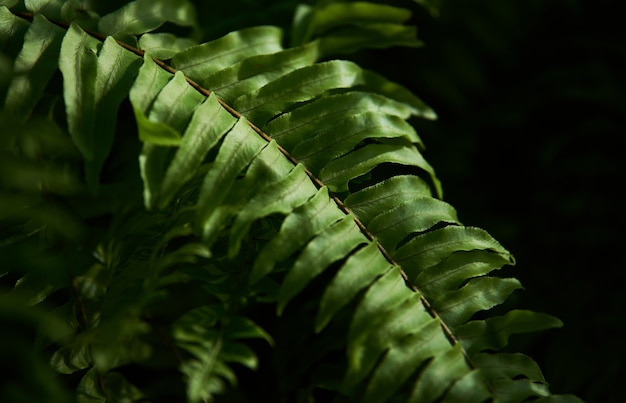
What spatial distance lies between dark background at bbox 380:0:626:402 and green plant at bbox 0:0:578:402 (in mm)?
757

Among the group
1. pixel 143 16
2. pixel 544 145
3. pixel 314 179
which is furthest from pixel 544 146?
pixel 143 16

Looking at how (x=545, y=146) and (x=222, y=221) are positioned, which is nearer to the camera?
(x=222, y=221)

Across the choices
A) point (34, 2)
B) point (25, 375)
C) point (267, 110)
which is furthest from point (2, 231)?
point (267, 110)

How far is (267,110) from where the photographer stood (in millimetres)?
1075

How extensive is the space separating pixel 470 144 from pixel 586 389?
755mm

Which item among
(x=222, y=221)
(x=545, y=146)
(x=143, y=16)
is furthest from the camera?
(x=545, y=146)

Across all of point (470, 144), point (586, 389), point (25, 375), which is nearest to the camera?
point (25, 375)

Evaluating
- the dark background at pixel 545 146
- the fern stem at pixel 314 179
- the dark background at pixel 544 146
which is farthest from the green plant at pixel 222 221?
the dark background at pixel 545 146

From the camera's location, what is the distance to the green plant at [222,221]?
94cm

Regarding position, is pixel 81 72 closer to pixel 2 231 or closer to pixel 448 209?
pixel 2 231

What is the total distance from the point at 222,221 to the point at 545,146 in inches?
54.2

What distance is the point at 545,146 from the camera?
202 centimetres

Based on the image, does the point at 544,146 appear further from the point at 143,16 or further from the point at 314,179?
the point at 143,16

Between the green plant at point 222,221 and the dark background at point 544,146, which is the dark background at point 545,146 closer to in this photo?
the dark background at point 544,146
